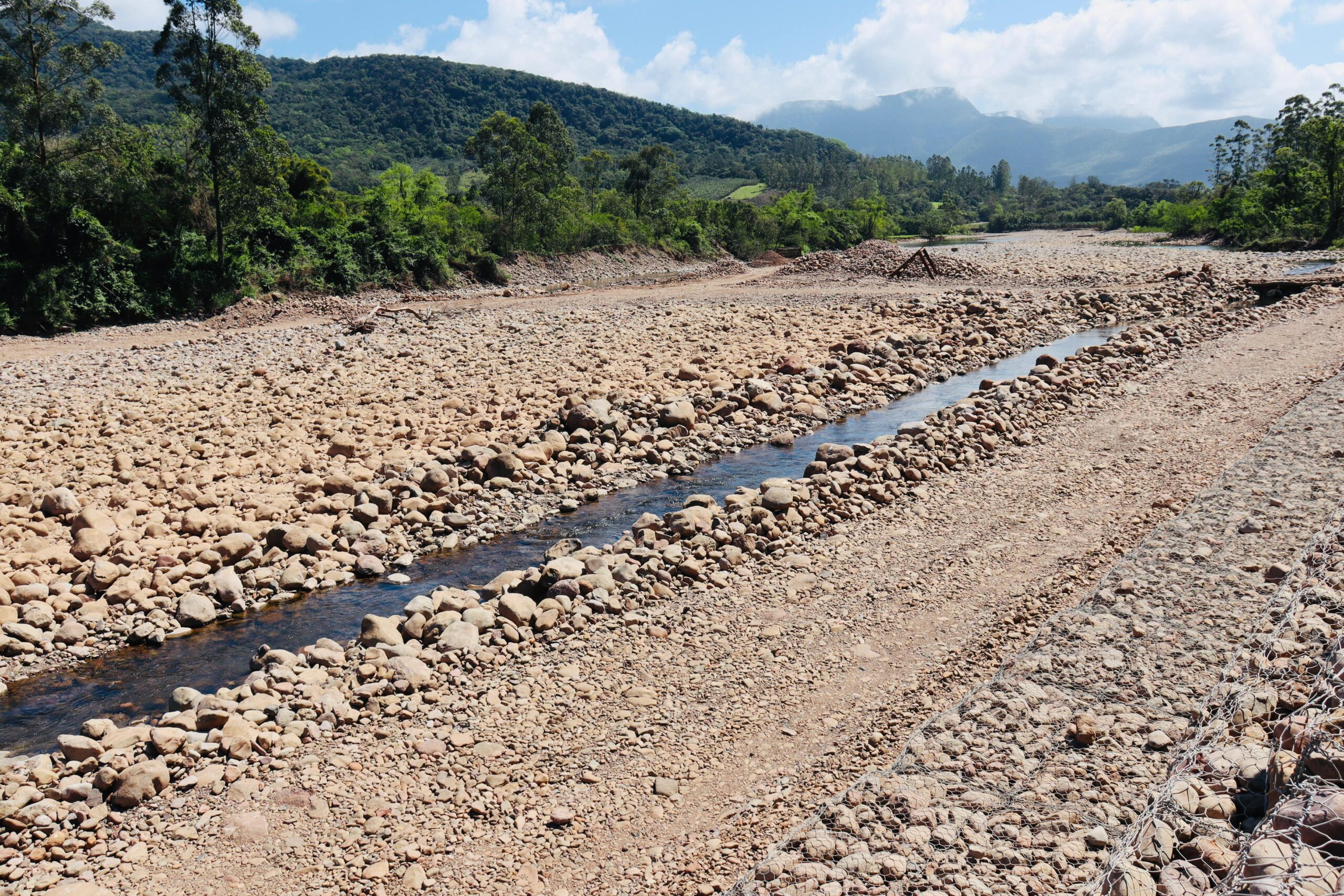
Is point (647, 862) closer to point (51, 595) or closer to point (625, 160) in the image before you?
point (51, 595)

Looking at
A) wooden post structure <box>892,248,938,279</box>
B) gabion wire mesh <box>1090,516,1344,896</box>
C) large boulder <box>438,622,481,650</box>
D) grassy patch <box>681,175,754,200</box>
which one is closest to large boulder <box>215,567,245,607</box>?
large boulder <box>438,622,481,650</box>

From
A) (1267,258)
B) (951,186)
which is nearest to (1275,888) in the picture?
(1267,258)

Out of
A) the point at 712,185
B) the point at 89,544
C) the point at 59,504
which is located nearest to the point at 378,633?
the point at 89,544

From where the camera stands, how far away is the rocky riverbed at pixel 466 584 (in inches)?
188

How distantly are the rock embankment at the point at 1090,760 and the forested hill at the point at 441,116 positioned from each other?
86.8m

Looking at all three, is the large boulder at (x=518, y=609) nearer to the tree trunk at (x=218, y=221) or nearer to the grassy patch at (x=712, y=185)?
the tree trunk at (x=218, y=221)

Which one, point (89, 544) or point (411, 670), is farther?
point (89, 544)

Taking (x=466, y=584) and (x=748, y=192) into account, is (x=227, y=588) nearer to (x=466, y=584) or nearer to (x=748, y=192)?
(x=466, y=584)

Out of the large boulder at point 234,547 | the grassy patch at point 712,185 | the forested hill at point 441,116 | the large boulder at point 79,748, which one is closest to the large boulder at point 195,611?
the large boulder at point 234,547

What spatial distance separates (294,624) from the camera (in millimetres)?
7895

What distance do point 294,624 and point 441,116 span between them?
11746 centimetres

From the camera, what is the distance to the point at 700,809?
480 cm

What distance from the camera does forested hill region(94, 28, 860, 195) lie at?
10131cm

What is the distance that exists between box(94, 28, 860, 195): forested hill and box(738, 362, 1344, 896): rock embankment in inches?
3419
